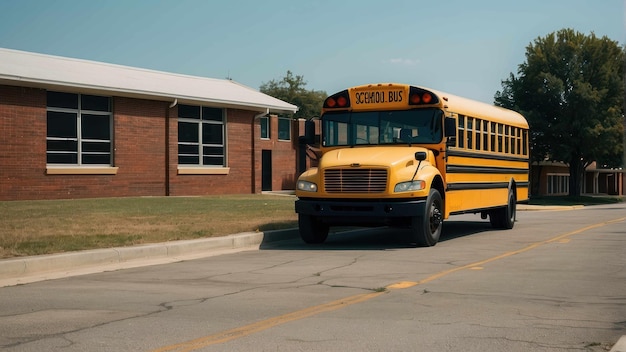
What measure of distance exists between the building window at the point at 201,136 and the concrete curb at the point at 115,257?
631 inches

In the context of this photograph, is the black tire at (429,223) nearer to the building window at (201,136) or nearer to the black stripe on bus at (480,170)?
the black stripe on bus at (480,170)

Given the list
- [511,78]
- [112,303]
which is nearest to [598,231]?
[112,303]

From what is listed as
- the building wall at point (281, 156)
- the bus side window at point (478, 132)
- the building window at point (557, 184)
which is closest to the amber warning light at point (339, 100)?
the bus side window at point (478, 132)

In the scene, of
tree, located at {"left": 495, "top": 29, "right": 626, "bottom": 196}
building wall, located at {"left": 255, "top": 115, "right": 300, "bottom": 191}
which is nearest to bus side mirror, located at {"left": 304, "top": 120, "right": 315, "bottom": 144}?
building wall, located at {"left": 255, "top": 115, "right": 300, "bottom": 191}

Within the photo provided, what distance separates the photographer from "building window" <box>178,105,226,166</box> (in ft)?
96.6

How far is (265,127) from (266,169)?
84.3 inches

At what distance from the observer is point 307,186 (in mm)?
13289

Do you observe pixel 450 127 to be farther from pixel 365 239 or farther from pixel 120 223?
pixel 120 223

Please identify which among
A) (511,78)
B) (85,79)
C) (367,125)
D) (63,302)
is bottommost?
(63,302)

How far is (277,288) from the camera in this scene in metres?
8.53

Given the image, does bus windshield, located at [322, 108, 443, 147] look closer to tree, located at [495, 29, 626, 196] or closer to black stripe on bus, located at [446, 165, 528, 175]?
black stripe on bus, located at [446, 165, 528, 175]

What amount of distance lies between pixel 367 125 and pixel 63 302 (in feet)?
26.0

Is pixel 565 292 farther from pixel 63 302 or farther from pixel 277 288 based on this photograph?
pixel 63 302

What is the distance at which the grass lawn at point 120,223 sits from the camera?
11.5 m
